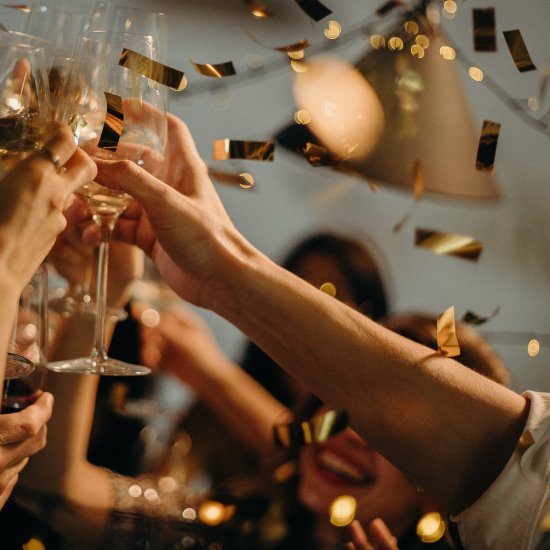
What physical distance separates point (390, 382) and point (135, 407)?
768 millimetres

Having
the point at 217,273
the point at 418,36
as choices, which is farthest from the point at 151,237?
the point at 418,36

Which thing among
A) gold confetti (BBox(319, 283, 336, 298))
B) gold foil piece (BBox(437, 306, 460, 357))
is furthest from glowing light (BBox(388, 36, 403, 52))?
gold foil piece (BBox(437, 306, 460, 357))

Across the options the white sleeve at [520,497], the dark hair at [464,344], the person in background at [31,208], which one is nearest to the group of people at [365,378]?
the white sleeve at [520,497]

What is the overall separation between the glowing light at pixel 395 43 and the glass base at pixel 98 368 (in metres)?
0.96

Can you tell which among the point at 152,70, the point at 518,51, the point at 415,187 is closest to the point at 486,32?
the point at 518,51

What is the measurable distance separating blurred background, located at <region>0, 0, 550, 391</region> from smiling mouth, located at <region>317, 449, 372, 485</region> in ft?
0.88

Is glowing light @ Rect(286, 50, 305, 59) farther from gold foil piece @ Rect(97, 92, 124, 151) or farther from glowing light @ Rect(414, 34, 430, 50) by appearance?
gold foil piece @ Rect(97, 92, 124, 151)

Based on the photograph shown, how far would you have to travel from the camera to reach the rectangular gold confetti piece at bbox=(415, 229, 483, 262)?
1.31 metres

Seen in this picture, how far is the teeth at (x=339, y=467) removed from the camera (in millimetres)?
1338

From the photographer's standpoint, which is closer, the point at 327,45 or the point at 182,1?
the point at 182,1

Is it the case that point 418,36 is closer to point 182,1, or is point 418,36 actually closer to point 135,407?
point 182,1

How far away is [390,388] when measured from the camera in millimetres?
787

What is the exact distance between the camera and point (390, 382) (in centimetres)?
79

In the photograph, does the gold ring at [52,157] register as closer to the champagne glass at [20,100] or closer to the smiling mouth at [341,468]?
the champagne glass at [20,100]
